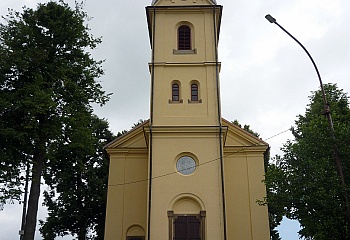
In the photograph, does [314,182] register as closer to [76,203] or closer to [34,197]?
[34,197]

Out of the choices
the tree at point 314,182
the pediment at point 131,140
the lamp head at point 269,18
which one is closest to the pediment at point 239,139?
the pediment at point 131,140

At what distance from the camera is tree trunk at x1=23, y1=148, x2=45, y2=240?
1790 centimetres

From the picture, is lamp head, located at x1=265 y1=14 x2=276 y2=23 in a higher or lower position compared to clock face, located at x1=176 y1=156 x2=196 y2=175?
higher

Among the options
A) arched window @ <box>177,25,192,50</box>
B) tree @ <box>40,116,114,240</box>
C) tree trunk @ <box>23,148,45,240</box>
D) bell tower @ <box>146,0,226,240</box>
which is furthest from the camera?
tree @ <box>40,116,114,240</box>

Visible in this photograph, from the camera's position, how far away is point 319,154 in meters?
16.5

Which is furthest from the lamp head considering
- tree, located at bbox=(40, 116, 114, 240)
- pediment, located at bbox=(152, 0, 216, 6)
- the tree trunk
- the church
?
tree, located at bbox=(40, 116, 114, 240)

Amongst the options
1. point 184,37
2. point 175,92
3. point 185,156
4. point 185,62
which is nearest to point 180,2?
point 184,37

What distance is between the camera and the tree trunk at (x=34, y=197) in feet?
58.7

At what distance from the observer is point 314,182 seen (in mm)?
15797

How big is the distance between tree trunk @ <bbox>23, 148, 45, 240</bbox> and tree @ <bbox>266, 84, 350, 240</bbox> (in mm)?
9603

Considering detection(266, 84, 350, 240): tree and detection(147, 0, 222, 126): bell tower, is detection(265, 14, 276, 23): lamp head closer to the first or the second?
detection(266, 84, 350, 240): tree

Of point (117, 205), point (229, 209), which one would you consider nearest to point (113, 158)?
point (117, 205)

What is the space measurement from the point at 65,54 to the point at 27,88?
304cm

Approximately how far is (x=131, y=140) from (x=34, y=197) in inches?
343
